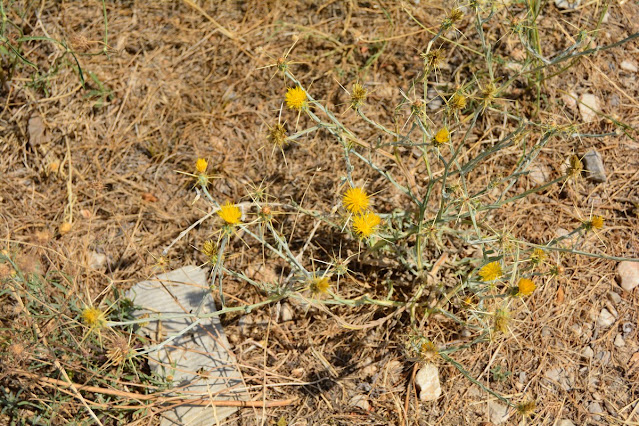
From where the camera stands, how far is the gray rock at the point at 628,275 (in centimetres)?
222

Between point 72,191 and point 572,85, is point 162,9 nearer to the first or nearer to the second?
point 72,191

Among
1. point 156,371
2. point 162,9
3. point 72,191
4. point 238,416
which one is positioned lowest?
point 238,416

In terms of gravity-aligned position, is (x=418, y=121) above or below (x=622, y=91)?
above

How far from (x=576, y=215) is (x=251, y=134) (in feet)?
5.53

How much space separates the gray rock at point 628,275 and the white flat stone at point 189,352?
1.78 metres

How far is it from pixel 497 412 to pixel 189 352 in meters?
1.39

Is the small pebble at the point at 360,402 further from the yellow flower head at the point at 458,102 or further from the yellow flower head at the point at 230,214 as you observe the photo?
the yellow flower head at the point at 458,102

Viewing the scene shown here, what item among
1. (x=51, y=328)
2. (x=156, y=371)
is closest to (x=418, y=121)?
(x=156, y=371)

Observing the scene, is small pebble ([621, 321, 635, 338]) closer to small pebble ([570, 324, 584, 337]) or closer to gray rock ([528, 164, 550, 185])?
small pebble ([570, 324, 584, 337])

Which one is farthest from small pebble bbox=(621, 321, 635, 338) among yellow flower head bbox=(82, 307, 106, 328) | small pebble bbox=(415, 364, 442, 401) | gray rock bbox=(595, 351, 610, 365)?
yellow flower head bbox=(82, 307, 106, 328)

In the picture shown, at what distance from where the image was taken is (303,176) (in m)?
2.53

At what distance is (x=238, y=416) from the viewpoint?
216 centimetres

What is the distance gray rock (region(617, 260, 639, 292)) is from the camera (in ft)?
7.27

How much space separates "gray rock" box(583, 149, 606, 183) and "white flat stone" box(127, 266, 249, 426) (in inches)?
76.2
